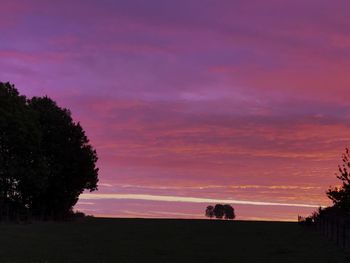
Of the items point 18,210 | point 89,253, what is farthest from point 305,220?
point 89,253

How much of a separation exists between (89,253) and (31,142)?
51621mm

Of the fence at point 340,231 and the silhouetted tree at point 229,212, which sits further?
the silhouetted tree at point 229,212

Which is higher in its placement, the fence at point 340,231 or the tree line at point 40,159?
the tree line at point 40,159

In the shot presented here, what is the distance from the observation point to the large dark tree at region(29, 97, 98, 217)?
93.6m

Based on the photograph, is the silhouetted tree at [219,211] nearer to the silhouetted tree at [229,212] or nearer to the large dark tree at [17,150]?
the silhouetted tree at [229,212]

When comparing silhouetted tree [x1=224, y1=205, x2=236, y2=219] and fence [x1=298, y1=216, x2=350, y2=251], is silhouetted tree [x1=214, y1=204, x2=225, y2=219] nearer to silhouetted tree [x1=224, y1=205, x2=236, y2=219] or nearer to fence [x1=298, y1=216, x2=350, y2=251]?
silhouetted tree [x1=224, y1=205, x2=236, y2=219]

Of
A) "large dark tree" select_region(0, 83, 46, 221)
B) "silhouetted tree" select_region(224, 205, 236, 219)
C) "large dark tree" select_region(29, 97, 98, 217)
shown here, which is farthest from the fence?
"silhouetted tree" select_region(224, 205, 236, 219)

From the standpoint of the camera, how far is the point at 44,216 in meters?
95.4

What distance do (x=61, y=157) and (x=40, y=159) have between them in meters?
8.04

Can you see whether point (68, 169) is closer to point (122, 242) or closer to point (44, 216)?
point (44, 216)

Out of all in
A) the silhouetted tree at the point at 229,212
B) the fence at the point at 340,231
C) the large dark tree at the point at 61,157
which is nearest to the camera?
the fence at the point at 340,231

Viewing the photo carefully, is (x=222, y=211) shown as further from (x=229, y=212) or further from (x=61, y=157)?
(x=61, y=157)

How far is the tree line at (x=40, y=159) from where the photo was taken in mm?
82375

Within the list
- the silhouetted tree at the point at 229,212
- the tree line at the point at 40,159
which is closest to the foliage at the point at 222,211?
the silhouetted tree at the point at 229,212
